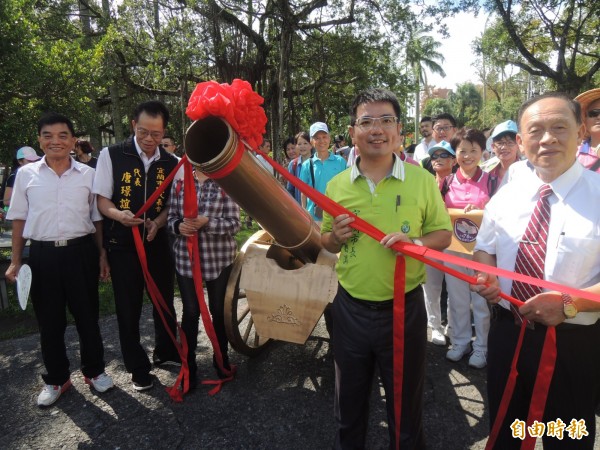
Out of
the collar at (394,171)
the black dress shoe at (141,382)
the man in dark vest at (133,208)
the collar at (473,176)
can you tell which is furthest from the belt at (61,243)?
the collar at (473,176)

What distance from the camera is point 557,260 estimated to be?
5.12 feet

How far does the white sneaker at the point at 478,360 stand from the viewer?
334 cm

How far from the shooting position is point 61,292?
294 centimetres

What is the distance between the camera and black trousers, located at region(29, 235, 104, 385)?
113 inches

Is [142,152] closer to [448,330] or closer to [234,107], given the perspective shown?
[234,107]

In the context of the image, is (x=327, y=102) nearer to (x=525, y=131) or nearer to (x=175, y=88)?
(x=175, y=88)

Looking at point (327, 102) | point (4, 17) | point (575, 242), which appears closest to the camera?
point (575, 242)

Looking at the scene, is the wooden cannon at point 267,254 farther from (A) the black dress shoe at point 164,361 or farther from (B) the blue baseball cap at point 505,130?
(B) the blue baseball cap at point 505,130

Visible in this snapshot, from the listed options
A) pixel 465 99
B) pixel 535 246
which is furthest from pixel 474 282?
pixel 465 99

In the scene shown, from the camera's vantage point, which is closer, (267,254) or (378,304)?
(378,304)

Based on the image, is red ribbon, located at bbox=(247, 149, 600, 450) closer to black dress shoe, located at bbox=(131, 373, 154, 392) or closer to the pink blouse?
the pink blouse

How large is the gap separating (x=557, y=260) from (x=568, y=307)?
18 centimetres

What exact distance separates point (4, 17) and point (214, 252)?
15.4ft

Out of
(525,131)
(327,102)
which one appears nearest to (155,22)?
(327,102)
